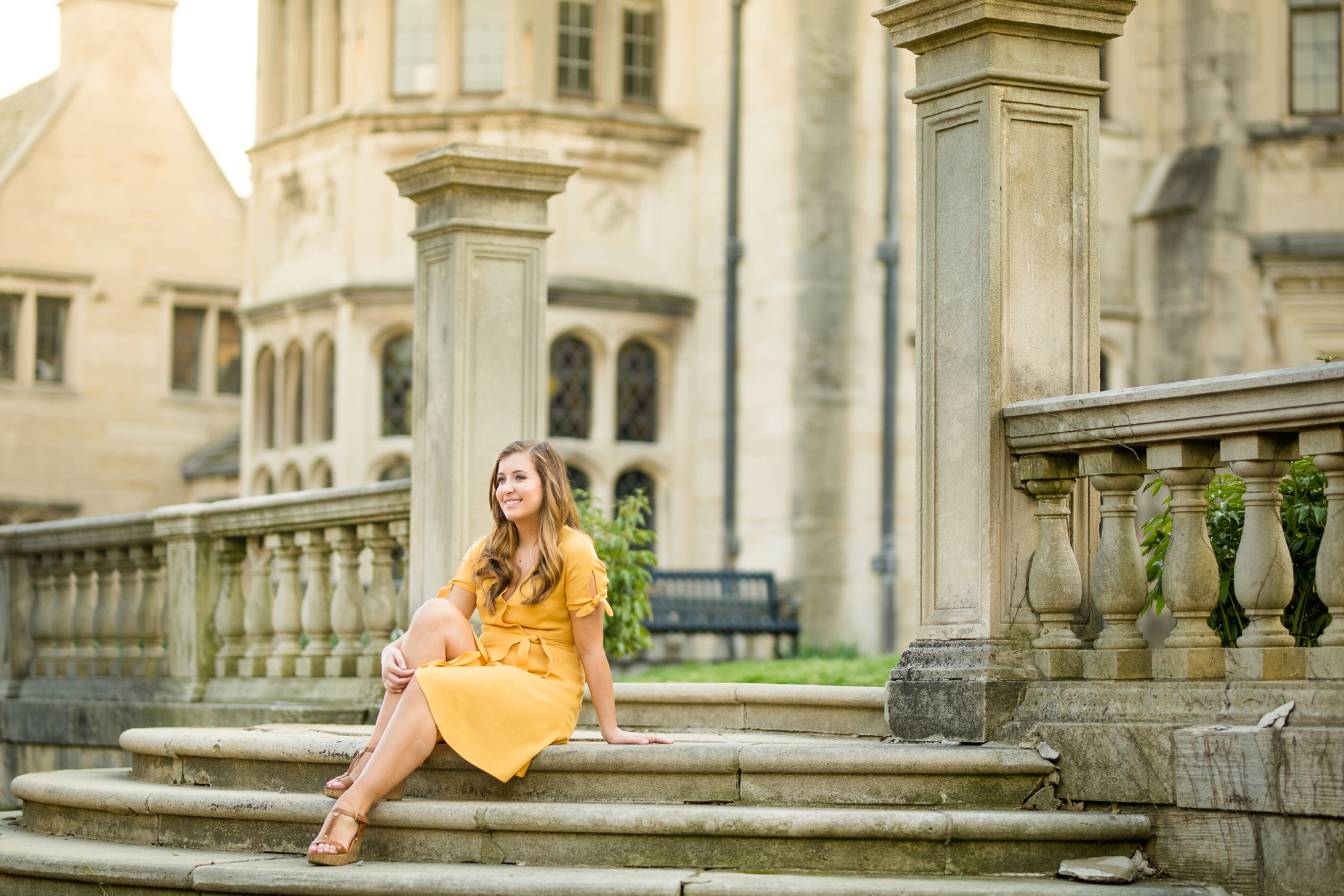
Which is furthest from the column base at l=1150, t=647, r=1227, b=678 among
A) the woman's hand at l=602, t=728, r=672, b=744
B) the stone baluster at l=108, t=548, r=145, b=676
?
the stone baluster at l=108, t=548, r=145, b=676

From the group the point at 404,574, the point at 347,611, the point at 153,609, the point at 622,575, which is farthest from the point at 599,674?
the point at 153,609

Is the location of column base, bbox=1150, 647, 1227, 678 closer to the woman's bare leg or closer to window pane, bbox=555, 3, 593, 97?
the woman's bare leg

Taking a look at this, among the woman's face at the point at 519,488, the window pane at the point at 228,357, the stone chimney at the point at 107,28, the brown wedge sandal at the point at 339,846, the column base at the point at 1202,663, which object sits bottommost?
the brown wedge sandal at the point at 339,846

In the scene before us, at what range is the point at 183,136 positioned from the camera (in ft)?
86.5

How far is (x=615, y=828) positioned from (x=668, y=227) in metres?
13.1

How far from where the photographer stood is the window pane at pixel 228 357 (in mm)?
25516

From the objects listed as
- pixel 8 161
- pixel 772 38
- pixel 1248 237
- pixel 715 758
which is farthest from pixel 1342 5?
pixel 8 161

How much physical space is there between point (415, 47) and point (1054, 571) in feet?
43.2

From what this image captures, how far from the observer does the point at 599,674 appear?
611 centimetres

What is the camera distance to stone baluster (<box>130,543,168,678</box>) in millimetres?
10273

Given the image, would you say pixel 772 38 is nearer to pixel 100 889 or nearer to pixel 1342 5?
pixel 1342 5

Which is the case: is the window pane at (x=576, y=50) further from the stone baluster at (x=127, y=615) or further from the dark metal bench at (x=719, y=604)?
the stone baluster at (x=127, y=615)

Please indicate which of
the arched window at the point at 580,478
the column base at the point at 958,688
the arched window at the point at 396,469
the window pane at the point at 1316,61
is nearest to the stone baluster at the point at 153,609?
the column base at the point at 958,688

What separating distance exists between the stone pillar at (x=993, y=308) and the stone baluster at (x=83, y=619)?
624cm
